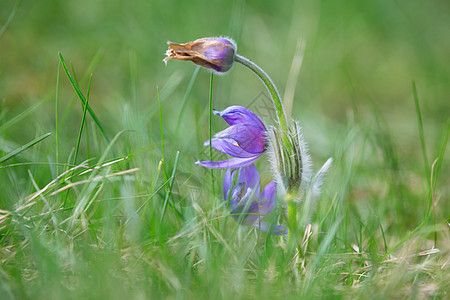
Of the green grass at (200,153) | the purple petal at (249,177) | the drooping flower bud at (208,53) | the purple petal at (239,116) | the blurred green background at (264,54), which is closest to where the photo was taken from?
the green grass at (200,153)

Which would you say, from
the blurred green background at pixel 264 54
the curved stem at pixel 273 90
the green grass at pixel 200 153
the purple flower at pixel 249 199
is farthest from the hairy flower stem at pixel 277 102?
the blurred green background at pixel 264 54

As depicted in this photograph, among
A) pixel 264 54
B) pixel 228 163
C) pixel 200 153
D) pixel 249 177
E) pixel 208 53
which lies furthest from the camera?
pixel 264 54

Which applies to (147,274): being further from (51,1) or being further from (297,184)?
(51,1)

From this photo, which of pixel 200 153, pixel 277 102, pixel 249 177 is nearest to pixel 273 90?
pixel 277 102

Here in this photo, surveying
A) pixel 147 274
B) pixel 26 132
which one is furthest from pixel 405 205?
pixel 26 132

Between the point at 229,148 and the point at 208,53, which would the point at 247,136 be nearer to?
the point at 229,148

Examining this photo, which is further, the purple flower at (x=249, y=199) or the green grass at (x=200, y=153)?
the purple flower at (x=249, y=199)

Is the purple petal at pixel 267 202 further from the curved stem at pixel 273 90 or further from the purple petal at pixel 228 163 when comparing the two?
the curved stem at pixel 273 90
